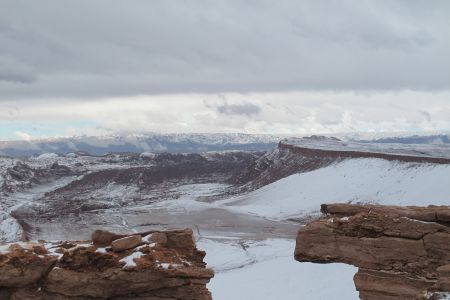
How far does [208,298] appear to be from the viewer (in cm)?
2117

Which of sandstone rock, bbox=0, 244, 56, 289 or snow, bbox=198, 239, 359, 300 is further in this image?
snow, bbox=198, 239, 359, 300

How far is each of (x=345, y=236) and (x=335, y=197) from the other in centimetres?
7373

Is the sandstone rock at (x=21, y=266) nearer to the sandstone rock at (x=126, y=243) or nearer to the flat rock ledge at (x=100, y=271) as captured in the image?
the flat rock ledge at (x=100, y=271)

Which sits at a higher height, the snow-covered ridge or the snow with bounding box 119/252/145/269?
the snow-covered ridge

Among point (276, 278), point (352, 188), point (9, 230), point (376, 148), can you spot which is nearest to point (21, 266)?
point (276, 278)

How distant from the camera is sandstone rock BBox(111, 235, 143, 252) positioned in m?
20.8

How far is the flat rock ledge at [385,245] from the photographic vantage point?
18.7m

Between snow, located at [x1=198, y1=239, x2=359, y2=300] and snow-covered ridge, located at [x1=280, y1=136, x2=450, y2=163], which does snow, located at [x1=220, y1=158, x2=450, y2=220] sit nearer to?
snow-covered ridge, located at [x1=280, y1=136, x2=450, y2=163]

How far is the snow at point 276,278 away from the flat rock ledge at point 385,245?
19106mm

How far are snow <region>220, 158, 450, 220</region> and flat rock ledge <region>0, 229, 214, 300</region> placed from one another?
60880 millimetres

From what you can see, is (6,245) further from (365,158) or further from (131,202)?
(131,202)

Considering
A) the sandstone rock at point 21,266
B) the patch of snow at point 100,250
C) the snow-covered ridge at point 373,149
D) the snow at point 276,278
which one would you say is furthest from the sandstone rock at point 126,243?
the snow-covered ridge at point 373,149

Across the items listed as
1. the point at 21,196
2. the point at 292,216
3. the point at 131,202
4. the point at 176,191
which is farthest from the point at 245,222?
the point at 21,196

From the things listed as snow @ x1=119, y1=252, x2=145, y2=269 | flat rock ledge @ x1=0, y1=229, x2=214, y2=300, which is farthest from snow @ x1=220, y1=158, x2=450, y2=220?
snow @ x1=119, y1=252, x2=145, y2=269
